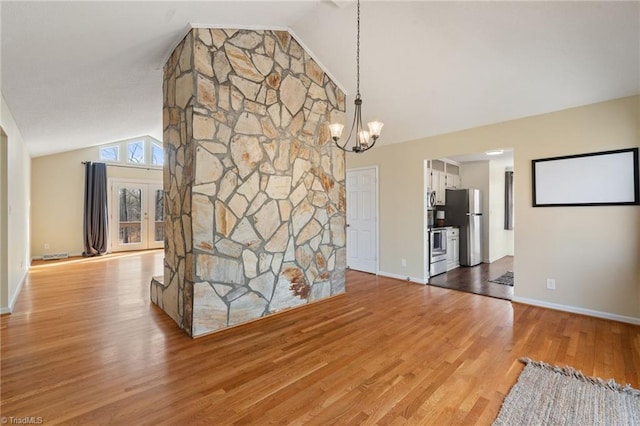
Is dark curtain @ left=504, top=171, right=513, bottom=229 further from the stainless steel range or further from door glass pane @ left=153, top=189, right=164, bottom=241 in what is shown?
door glass pane @ left=153, top=189, right=164, bottom=241

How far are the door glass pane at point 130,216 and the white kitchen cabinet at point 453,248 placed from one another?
820 centimetres

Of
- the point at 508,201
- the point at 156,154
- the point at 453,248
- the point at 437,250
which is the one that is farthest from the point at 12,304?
the point at 508,201

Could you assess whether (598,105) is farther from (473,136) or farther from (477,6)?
(477,6)

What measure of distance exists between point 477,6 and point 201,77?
106 inches

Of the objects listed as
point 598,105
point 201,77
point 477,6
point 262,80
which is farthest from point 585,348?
point 201,77

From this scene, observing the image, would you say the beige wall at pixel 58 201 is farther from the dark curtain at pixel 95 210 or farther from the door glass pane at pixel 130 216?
the door glass pane at pixel 130 216

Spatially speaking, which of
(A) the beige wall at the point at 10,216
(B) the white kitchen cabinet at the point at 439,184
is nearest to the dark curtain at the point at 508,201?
(B) the white kitchen cabinet at the point at 439,184

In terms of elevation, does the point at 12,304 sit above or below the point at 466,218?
below

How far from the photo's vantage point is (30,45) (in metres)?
2.43

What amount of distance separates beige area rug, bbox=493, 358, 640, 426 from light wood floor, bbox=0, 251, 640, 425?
0.31 feet

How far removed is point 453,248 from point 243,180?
189 inches

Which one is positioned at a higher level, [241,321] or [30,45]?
[30,45]

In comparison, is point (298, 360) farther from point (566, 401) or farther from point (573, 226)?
point (573, 226)

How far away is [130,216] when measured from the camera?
8211 millimetres
